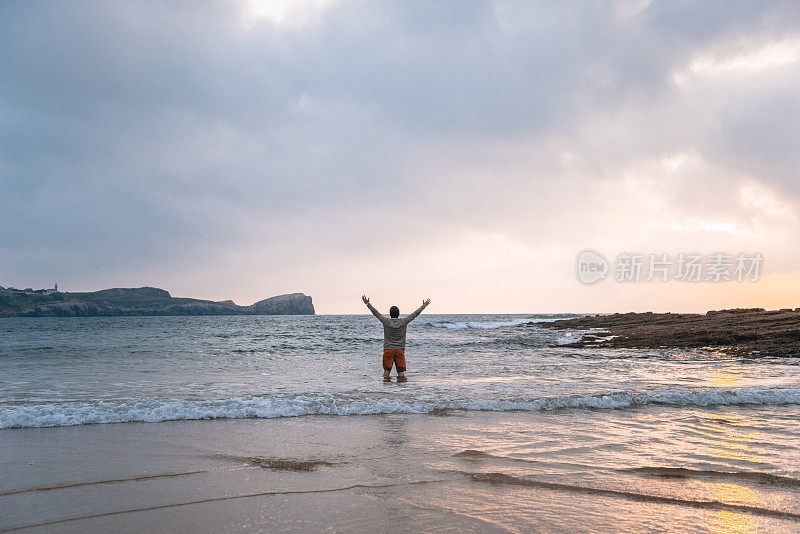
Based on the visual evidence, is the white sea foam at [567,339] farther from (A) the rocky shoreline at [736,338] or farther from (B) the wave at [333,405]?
(B) the wave at [333,405]

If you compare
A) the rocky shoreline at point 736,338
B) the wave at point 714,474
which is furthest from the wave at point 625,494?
the rocky shoreline at point 736,338

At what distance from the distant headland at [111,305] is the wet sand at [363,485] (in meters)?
139

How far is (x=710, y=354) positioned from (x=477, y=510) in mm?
20684

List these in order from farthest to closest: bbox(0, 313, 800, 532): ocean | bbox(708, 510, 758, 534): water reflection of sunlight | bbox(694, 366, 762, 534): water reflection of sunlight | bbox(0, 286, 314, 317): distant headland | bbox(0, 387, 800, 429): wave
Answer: bbox(0, 286, 314, 317): distant headland, bbox(0, 387, 800, 429): wave, bbox(0, 313, 800, 532): ocean, bbox(694, 366, 762, 534): water reflection of sunlight, bbox(708, 510, 758, 534): water reflection of sunlight

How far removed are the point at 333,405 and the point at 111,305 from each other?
152 m

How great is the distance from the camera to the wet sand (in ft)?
11.3

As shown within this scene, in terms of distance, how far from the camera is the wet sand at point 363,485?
11.3 ft

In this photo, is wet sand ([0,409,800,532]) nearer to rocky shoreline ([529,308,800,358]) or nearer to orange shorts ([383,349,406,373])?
orange shorts ([383,349,406,373])

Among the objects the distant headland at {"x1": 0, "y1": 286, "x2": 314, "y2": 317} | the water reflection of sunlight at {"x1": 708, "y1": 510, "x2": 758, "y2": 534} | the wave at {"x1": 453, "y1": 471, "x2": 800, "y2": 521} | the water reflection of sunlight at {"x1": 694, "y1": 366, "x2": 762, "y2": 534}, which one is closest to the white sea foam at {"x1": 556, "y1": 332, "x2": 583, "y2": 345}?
the water reflection of sunlight at {"x1": 694, "y1": 366, "x2": 762, "y2": 534}

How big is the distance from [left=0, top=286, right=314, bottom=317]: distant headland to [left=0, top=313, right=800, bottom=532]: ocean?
5063 inches

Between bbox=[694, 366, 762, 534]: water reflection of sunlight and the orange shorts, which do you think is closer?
bbox=[694, 366, 762, 534]: water reflection of sunlight

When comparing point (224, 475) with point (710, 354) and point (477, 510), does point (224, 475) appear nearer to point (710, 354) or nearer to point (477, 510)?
point (477, 510)

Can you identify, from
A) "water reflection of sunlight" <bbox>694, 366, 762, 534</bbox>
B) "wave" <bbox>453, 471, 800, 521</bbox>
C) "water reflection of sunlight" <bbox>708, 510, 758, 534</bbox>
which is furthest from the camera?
"wave" <bbox>453, 471, 800, 521</bbox>

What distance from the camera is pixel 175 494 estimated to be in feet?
13.4
